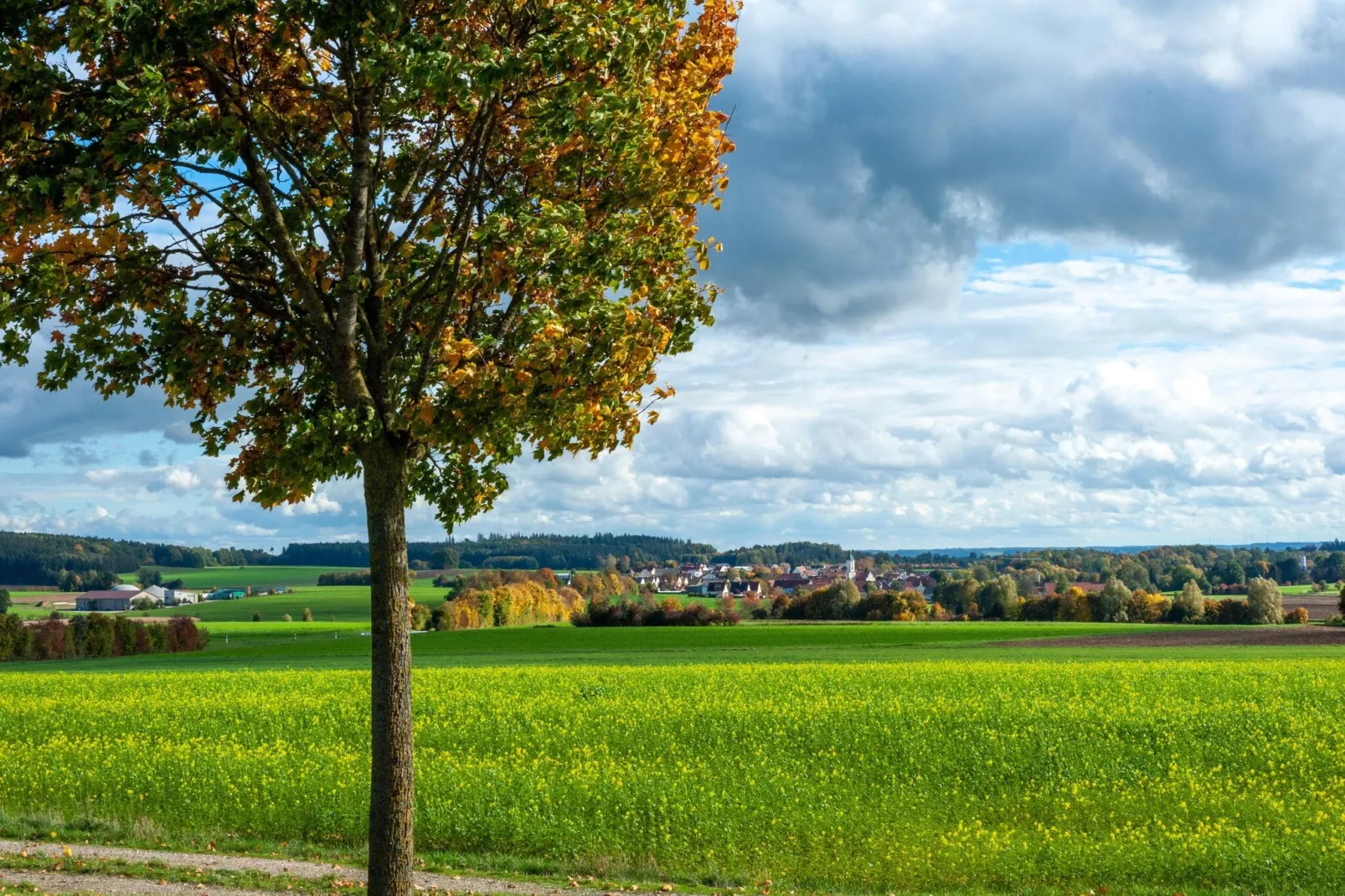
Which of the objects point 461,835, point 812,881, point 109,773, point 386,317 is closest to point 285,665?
point 109,773

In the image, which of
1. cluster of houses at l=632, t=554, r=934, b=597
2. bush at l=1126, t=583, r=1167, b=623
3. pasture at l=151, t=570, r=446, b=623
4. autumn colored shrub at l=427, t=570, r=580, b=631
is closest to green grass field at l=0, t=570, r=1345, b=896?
autumn colored shrub at l=427, t=570, r=580, b=631

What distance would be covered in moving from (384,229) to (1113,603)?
112 m

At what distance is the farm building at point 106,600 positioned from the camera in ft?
531

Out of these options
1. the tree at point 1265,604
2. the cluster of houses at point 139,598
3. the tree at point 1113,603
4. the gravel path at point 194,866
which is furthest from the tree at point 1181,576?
the gravel path at point 194,866

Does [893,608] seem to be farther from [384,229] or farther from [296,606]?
[384,229]

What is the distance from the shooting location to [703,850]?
58.1 ft

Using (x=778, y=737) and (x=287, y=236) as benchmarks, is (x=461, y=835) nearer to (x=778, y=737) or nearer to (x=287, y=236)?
(x=778, y=737)

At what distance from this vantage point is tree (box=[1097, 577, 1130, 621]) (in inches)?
4343

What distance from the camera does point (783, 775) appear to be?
22078 mm

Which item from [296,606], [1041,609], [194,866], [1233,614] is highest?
[194,866]

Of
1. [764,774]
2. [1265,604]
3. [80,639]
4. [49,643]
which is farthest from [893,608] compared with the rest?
[764,774]

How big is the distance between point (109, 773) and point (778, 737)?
13939 mm

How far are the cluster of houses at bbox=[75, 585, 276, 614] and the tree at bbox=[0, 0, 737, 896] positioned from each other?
6363 inches

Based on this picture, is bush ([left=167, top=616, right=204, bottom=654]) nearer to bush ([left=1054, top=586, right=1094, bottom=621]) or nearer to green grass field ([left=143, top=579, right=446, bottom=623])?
green grass field ([left=143, top=579, right=446, bottom=623])
